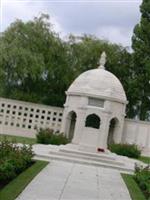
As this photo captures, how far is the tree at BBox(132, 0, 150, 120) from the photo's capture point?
36.3 m

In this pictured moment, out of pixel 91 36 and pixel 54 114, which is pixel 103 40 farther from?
pixel 54 114

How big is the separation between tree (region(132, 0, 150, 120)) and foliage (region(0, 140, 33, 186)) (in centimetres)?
2158

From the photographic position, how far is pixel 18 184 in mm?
11602

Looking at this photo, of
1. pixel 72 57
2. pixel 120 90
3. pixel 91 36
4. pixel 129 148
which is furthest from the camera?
pixel 91 36

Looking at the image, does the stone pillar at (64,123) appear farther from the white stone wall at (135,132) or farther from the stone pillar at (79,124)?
the white stone wall at (135,132)

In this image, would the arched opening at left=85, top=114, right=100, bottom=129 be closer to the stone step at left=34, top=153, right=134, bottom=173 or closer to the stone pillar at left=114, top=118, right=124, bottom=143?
the stone pillar at left=114, top=118, right=124, bottom=143

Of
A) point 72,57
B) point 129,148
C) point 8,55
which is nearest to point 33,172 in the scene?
point 129,148

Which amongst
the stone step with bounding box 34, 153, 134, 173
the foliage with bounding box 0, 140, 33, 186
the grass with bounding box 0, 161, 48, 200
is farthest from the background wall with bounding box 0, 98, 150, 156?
the grass with bounding box 0, 161, 48, 200

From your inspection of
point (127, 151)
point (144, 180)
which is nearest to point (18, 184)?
point (144, 180)

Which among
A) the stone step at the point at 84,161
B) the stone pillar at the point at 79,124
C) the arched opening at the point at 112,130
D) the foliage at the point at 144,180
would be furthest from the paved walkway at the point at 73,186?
the arched opening at the point at 112,130

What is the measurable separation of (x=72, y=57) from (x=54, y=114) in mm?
7369

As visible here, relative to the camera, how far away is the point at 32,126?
33750 mm

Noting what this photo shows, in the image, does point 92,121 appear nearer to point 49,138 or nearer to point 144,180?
point 49,138

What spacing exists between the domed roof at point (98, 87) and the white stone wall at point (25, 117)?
10.2 feet
